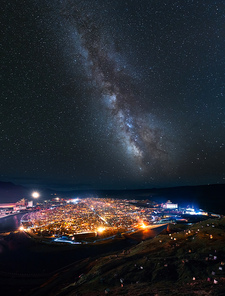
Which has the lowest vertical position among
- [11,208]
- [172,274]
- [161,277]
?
[11,208]

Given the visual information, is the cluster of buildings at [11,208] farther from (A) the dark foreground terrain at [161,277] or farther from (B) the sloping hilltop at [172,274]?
(B) the sloping hilltop at [172,274]

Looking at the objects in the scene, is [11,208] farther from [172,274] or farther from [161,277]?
[172,274]

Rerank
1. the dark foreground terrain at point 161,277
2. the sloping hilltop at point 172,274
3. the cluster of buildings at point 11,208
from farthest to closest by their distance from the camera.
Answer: the cluster of buildings at point 11,208, the dark foreground terrain at point 161,277, the sloping hilltop at point 172,274

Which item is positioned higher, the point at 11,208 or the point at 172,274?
the point at 172,274

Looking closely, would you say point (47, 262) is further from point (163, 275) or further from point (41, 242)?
point (163, 275)

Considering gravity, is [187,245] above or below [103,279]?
above

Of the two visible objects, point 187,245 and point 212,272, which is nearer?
point 212,272

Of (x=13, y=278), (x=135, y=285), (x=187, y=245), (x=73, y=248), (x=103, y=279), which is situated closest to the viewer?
A: (x=135, y=285)

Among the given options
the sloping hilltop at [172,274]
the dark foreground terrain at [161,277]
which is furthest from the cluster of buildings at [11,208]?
the sloping hilltop at [172,274]

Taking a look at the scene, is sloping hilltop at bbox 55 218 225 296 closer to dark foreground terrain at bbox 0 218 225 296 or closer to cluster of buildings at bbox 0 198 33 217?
dark foreground terrain at bbox 0 218 225 296

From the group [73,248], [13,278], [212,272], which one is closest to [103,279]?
[212,272]

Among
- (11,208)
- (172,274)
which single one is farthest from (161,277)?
(11,208)
